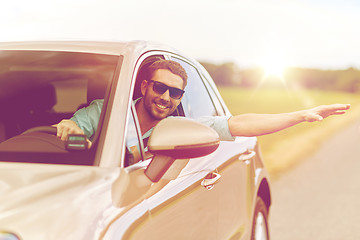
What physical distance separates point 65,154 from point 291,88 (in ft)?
403

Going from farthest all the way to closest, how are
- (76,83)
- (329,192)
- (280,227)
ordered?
(329,192) < (280,227) < (76,83)

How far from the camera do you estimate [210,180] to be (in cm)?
319

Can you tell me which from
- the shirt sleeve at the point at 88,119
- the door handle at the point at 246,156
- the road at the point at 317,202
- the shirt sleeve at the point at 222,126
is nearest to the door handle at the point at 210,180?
the shirt sleeve at the point at 222,126

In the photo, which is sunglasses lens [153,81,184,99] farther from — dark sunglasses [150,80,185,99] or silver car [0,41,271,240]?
silver car [0,41,271,240]

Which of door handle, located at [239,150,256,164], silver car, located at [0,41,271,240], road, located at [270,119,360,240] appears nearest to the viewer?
silver car, located at [0,41,271,240]

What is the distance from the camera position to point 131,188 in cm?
225

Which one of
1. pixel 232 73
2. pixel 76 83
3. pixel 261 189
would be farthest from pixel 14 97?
pixel 232 73

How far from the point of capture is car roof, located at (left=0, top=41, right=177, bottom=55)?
2854 mm

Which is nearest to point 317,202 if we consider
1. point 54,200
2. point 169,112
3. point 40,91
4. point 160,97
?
point 40,91

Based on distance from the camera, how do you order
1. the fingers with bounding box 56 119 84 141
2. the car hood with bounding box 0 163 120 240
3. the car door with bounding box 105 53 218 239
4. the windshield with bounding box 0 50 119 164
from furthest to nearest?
the fingers with bounding box 56 119 84 141
the windshield with bounding box 0 50 119 164
the car door with bounding box 105 53 218 239
the car hood with bounding box 0 163 120 240

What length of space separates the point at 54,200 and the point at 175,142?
0.57 metres

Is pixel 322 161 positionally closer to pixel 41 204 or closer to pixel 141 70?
pixel 141 70

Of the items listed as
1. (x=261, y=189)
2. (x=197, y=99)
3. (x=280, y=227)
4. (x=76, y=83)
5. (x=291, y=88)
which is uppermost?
(x=197, y=99)

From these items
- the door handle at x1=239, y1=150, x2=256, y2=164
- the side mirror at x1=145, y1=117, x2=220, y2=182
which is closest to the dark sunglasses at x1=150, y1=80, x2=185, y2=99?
the side mirror at x1=145, y1=117, x2=220, y2=182
